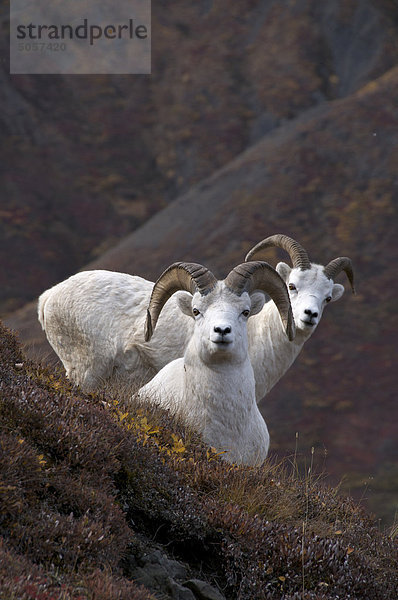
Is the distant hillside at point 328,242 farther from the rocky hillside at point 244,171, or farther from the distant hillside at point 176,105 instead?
the distant hillside at point 176,105

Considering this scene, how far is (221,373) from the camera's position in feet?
25.5

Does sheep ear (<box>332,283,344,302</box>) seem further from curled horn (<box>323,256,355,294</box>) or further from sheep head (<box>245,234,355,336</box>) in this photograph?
curled horn (<box>323,256,355,294</box>)

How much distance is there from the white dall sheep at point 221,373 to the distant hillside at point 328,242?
57.1ft

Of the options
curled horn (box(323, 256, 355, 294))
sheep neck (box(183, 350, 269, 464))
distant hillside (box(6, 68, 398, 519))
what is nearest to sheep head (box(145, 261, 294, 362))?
sheep neck (box(183, 350, 269, 464))

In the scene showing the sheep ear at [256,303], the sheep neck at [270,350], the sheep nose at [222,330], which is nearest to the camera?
the sheep nose at [222,330]

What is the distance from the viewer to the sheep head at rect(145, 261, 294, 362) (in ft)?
24.5

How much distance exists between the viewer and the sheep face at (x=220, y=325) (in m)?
7.38

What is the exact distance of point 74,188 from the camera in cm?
4266

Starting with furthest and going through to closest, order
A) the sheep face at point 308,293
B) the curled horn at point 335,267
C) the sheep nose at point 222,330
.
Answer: the curled horn at point 335,267, the sheep face at point 308,293, the sheep nose at point 222,330

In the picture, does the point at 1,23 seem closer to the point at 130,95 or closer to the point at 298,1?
the point at 130,95

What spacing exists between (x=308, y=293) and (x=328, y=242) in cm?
2522

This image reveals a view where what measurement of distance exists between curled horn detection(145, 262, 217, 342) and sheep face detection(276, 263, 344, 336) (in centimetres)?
184

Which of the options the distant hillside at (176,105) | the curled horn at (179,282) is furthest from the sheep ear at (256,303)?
the distant hillside at (176,105)

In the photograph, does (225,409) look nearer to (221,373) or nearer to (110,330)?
(221,373)
